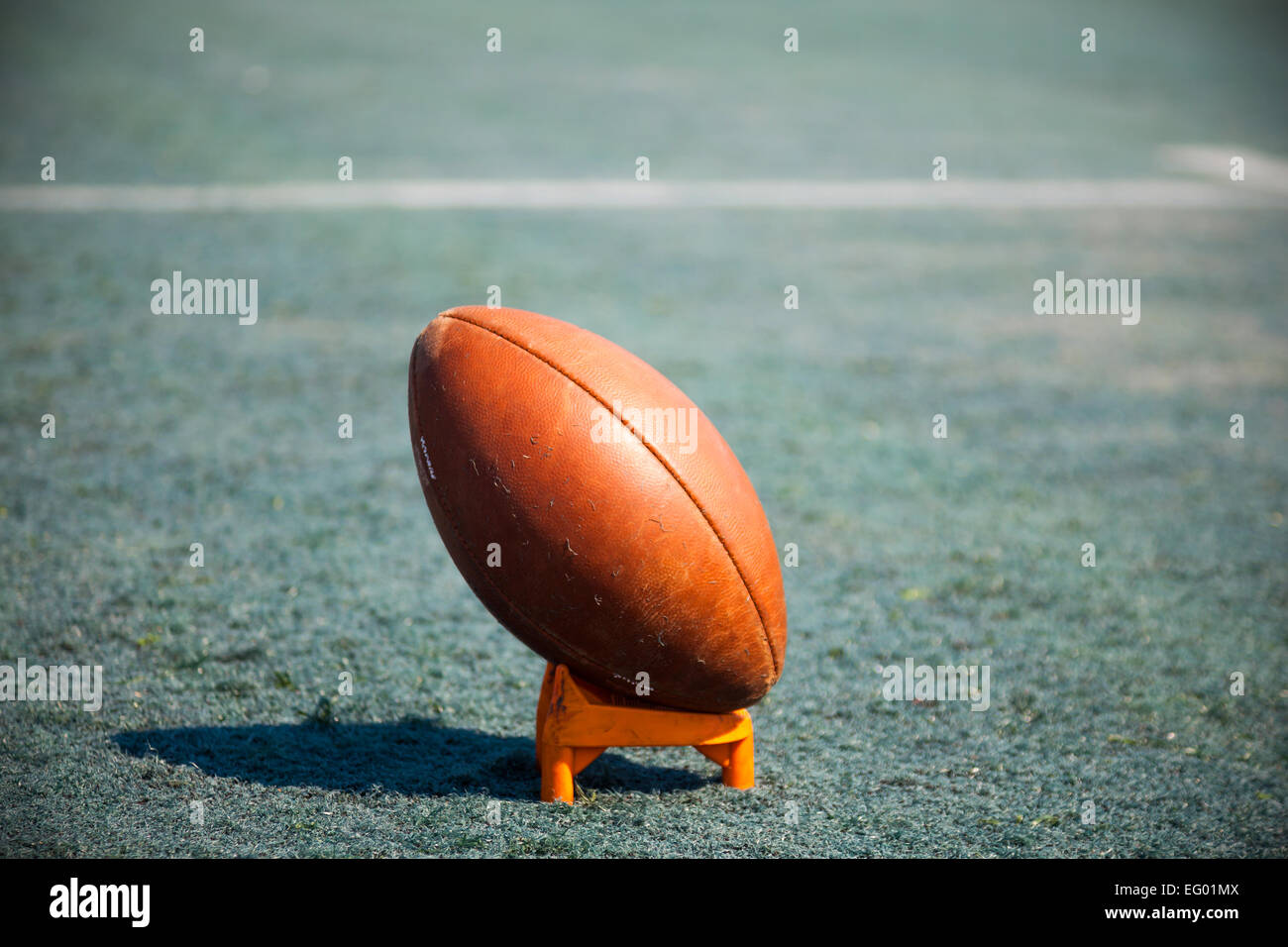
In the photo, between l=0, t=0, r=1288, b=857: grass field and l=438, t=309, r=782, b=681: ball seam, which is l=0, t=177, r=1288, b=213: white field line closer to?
l=0, t=0, r=1288, b=857: grass field

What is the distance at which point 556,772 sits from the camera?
2.66 m

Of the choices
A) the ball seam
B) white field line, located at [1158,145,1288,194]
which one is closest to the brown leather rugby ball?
the ball seam

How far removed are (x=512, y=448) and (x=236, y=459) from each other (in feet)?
8.77

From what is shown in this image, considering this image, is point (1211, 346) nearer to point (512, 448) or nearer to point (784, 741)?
point (784, 741)

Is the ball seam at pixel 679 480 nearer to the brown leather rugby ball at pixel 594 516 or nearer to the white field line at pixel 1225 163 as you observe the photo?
the brown leather rugby ball at pixel 594 516

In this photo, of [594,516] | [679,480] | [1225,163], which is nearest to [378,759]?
[594,516]

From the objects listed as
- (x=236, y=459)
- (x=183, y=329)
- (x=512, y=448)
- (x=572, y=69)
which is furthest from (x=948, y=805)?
(x=572, y=69)

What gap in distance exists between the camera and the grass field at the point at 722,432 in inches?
110

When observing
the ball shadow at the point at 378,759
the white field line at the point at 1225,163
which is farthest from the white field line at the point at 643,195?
the ball shadow at the point at 378,759

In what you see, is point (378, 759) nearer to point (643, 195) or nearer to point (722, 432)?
point (722, 432)

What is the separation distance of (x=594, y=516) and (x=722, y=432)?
2936 mm

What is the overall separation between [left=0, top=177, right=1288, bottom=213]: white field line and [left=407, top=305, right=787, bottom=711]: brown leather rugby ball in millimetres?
6523

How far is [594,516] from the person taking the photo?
8.30 feet
